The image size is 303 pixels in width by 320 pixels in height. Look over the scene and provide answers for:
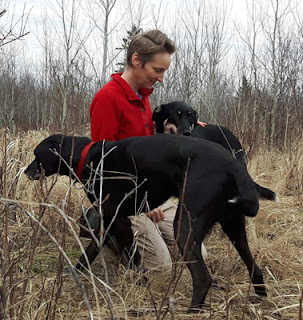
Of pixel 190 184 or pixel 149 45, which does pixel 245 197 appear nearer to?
pixel 190 184

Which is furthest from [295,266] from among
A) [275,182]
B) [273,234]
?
[275,182]

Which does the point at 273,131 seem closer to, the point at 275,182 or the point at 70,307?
the point at 275,182

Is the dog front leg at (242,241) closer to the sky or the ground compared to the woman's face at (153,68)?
closer to the ground

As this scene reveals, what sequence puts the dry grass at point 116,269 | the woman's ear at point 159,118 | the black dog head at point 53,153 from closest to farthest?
the dry grass at point 116,269 → the black dog head at point 53,153 → the woman's ear at point 159,118

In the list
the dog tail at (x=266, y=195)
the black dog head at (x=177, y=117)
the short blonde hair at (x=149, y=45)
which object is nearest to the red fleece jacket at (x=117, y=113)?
the short blonde hair at (x=149, y=45)

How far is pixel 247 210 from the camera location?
6.57 feet

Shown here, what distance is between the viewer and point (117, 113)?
9.32 ft

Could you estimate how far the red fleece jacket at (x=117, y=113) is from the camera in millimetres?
2799

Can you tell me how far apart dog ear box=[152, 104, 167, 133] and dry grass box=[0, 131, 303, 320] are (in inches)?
46.0

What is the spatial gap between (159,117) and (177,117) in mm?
201

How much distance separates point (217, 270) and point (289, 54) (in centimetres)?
797

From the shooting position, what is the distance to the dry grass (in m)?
1.41

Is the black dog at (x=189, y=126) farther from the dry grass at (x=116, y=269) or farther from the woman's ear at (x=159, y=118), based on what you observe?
the dry grass at (x=116, y=269)

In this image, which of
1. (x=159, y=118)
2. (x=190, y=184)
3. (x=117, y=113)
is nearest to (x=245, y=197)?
(x=190, y=184)
